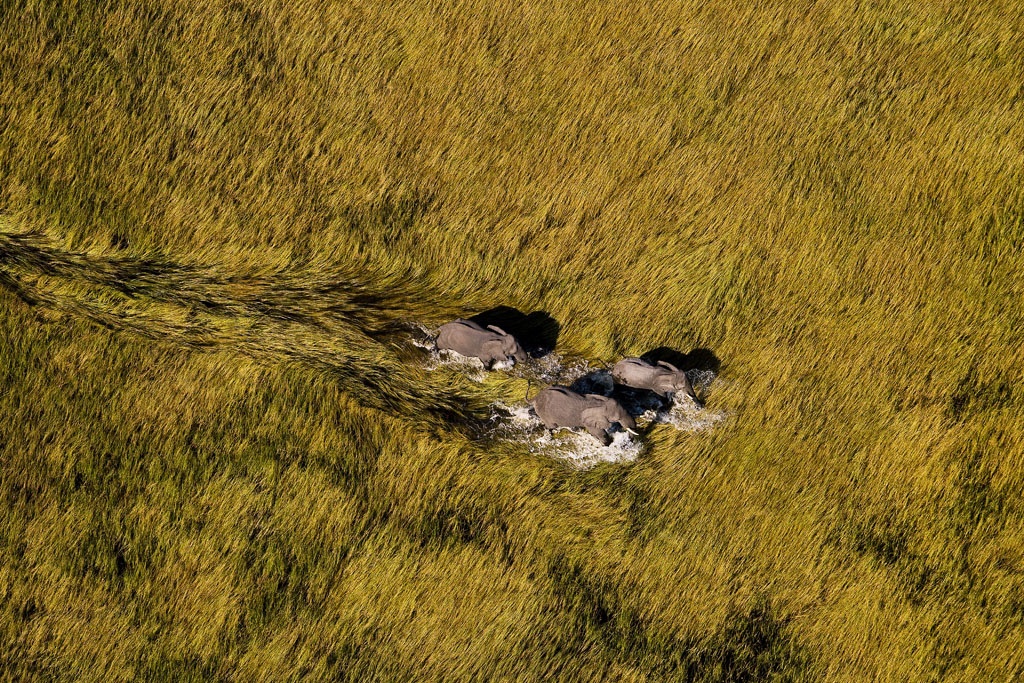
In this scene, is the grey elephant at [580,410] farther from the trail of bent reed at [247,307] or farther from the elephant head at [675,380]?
the trail of bent reed at [247,307]

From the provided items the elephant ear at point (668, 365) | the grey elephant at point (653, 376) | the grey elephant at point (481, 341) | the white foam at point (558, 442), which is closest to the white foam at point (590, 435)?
the white foam at point (558, 442)

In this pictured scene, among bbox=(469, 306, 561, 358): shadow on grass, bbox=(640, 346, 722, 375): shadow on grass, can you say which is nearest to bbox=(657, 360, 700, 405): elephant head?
bbox=(640, 346, 722, 375): shadow on grass

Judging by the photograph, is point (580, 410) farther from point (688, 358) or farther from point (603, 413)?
point (688, 358)

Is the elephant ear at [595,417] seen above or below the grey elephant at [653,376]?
below

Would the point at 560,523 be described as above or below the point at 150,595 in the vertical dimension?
above

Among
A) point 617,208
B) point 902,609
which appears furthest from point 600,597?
point 617,208

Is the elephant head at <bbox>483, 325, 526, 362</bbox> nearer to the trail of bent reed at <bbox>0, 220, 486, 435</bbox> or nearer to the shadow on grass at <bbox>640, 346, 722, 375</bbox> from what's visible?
the trail of bent reed at <bbox>0, 220, 486, 435</bbox>

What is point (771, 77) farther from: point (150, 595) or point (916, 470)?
point (150, 595)
